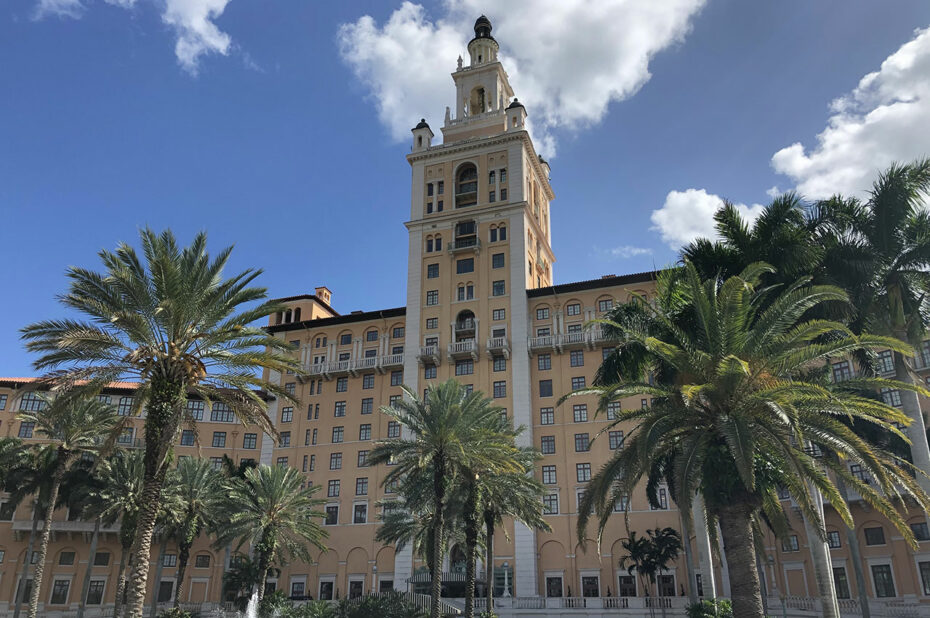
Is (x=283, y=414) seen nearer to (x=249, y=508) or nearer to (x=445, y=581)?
(x=249, y=508)

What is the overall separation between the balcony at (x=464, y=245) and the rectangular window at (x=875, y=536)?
3384 centimetres

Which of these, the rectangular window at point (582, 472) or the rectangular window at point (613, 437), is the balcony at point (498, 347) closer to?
the rectangular window at point (613, 437)

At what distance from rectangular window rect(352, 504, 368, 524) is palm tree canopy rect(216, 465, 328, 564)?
25.5 ft

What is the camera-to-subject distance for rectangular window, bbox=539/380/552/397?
54.6m

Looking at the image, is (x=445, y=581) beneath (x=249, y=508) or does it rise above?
beneath

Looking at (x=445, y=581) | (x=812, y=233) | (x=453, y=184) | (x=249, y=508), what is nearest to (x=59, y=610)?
(x=249, y=508)

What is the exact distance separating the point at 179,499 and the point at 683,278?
3635 centimetres

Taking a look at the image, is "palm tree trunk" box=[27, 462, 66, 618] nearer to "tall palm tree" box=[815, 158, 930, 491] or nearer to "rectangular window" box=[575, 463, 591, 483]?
"rectangular window" box=[575, 463, 591, 483]

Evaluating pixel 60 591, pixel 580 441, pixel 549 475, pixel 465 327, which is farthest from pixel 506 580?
pixel 60 591

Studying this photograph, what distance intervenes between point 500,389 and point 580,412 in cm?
639

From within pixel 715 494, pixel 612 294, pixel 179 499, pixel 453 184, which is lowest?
pixel 715 494

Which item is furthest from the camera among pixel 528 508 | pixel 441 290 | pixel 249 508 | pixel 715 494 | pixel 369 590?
pixel 441 290

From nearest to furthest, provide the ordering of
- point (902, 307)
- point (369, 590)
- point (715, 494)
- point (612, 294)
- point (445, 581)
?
point (715, 494), point (902, 307), point (445, 581), point (369, 590), point (612, 294)

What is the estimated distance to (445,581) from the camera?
48281 millimetres
